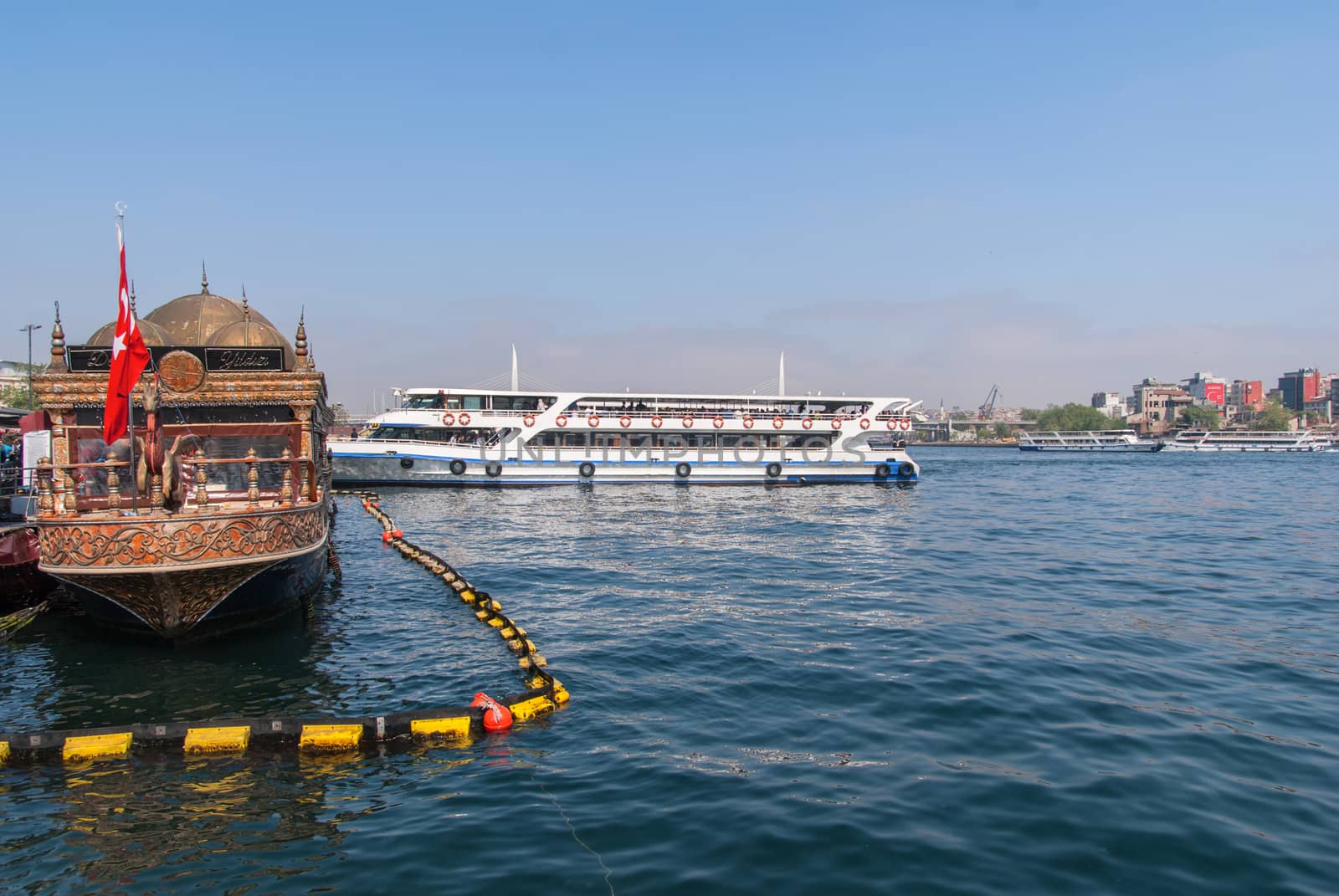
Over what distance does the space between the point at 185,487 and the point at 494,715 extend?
8.49 metres

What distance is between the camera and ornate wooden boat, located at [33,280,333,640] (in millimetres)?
11750

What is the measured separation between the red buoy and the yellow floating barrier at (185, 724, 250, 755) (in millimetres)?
2578

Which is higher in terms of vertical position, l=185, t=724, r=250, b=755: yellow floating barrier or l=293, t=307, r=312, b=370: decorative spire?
l=293, t=307, r=312, b=370: decorative spire

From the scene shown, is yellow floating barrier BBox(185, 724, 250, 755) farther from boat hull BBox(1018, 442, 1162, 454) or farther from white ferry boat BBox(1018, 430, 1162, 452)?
white ferry boat BBox(1018, 430, 1162, 452)

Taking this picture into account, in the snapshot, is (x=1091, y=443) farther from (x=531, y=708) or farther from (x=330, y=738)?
(x=330, y=738)

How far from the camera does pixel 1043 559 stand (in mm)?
23031

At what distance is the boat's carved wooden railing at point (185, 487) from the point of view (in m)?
12.4

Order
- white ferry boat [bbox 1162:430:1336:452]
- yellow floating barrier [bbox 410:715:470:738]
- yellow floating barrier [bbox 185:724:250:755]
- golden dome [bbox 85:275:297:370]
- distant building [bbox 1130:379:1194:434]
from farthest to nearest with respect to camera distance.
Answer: distant building [bbox 1130:379:1194:434] → white ferry boat [bbox 1162:430:1336:452] → golden dome [bbox 85:275:297:370] → yellow floating barrier [bbox 410:715:470:738] → yellow floating barrier [bbox 185:724:250:755]

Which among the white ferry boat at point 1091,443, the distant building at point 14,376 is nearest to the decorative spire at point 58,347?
the distant building at point 14,376

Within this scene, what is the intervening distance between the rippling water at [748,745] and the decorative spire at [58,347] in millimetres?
4878

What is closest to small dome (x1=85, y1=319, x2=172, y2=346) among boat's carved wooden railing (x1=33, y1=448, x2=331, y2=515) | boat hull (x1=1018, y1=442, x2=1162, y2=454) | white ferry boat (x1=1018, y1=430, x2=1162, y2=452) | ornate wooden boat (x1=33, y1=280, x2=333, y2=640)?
ornate wooden boat (x1=33, y1=280, x2=333, y2=640)

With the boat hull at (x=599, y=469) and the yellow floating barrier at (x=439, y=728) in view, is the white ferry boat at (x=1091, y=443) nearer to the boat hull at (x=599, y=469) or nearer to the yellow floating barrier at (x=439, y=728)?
the boat hull at (x=599, y=469)

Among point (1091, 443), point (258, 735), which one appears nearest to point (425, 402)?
point (258, 735)

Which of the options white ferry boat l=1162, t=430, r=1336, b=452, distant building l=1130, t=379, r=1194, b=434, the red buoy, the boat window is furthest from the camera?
distant building l=1130, t=379, r=1194, b=434
